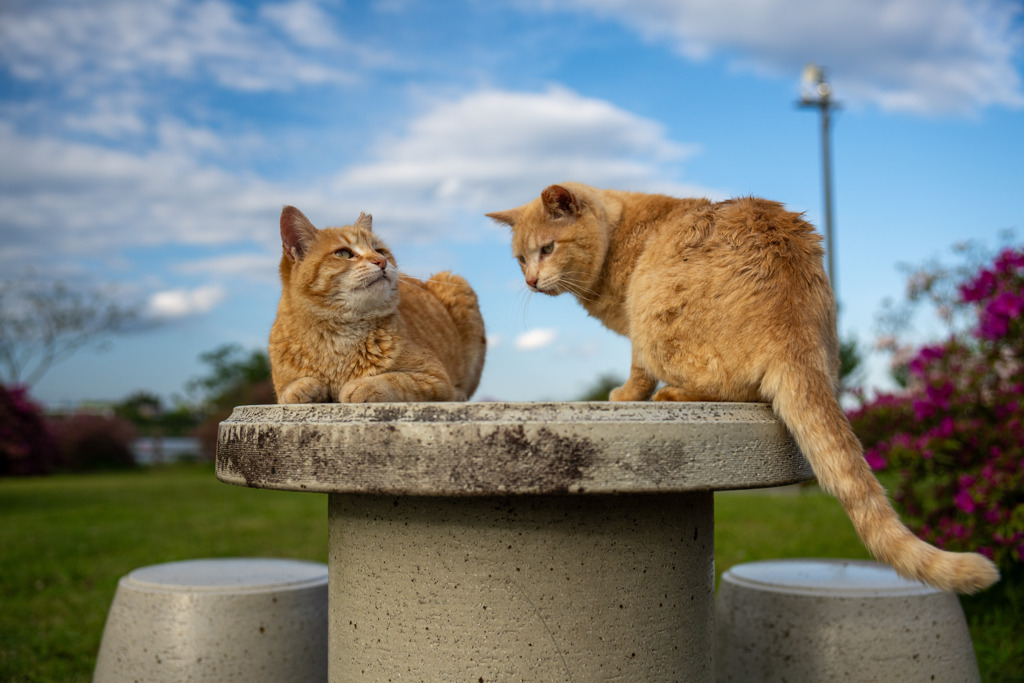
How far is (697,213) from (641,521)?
1.12 metres

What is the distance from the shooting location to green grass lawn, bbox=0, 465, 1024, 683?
461cm

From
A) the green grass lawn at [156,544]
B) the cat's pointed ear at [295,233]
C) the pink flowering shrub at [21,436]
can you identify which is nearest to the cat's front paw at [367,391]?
the cat's pointed ear at [295,233]

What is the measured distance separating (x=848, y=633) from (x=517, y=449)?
6.19ft

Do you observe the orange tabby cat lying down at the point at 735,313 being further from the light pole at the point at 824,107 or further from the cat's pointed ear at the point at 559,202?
the light pole at the point at 824,107

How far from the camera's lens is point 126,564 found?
6816 mm

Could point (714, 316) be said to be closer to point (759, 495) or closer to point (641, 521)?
point (641, 521)

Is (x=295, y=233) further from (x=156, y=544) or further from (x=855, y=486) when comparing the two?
(x=156, y=544)

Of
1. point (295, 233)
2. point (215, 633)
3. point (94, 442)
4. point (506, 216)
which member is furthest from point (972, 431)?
point (94, 442)

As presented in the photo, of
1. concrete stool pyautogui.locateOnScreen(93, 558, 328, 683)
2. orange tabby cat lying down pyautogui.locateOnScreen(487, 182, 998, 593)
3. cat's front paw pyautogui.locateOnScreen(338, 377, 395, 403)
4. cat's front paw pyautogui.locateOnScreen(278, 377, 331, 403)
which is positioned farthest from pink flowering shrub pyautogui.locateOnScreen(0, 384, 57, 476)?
orange tabby cat lying down pyautogui.locateOnScreen(487, 182, 998, 593)

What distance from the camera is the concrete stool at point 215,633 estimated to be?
3.00m

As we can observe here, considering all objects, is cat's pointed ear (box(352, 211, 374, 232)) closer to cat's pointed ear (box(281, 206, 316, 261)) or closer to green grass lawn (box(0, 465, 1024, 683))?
cat's pointed ear (box(281, 206, 316, 261))

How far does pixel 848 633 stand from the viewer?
294 cm

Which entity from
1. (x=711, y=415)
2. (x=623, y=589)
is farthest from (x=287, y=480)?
(x=711, y=415)

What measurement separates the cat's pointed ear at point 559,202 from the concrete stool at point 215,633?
1800 millimetres
